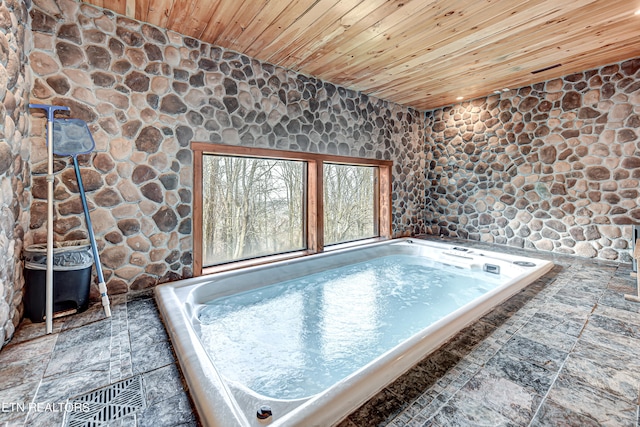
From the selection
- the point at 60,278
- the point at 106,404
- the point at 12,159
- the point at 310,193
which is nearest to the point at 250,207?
the point at 310,193

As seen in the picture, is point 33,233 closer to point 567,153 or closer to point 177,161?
point 177,161

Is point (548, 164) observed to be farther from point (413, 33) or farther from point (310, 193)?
point (310, 193)

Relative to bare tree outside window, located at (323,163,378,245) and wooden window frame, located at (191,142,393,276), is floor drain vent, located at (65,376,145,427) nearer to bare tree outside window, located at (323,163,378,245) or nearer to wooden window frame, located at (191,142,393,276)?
wooden window frame, located at (191,142,393,276)

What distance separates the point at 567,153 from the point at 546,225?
36.4 inches

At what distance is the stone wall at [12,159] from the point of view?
1.48 m

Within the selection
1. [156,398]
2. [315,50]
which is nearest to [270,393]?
[156,398]

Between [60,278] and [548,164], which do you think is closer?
[60,278]

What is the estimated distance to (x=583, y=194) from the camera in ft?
11.1

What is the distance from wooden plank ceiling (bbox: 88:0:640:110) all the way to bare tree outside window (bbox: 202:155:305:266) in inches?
44.7

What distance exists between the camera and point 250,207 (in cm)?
322

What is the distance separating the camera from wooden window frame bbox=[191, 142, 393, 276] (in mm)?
2607

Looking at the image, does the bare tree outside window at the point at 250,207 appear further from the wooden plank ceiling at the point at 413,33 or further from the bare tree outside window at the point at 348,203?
the wooden plank ceiling at the point at 413,33

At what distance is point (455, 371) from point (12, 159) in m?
2.60

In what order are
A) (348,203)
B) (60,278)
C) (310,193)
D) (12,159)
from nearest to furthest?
(12,159) → (60,278) → (310,193) → (348,203)
